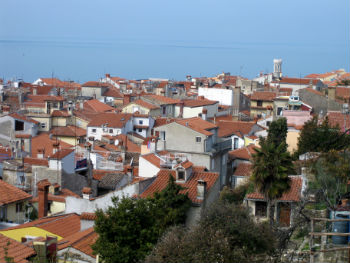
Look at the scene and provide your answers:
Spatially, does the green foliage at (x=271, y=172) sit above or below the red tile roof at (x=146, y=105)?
above

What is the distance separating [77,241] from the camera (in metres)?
15.1

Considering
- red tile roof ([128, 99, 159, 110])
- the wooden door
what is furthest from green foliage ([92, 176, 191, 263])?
red tile roof ([128, 99, 159, 110])

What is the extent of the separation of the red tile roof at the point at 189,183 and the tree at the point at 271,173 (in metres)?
1.80

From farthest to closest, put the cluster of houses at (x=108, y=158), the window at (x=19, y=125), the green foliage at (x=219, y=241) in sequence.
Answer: the window at (x=19, y=125)
the cluster of houses at (x=108, y=158)
the green foliage at (x=219, y=241)

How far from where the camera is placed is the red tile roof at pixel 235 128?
39.0 metres

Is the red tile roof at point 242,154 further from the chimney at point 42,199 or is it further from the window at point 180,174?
the chimney at point 42,199

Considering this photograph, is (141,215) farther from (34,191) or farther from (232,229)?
(34,191)

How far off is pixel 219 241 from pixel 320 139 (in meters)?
17.0

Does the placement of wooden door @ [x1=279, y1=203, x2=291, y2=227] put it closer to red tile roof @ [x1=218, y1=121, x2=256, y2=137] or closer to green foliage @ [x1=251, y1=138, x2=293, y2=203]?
green foliage @ [x1=251, y1=138, x2=293, y2=203]

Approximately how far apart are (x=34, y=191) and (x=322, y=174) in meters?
11.9

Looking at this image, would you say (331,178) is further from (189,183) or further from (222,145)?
(222,145)

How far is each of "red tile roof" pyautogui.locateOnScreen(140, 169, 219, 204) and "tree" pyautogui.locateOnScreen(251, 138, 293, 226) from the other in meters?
1.80

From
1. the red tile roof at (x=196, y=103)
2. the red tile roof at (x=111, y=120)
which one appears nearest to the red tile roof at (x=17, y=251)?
the red tile roof at (x=111, y=120)

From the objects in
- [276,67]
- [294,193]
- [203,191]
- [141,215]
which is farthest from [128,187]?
[276,67]
